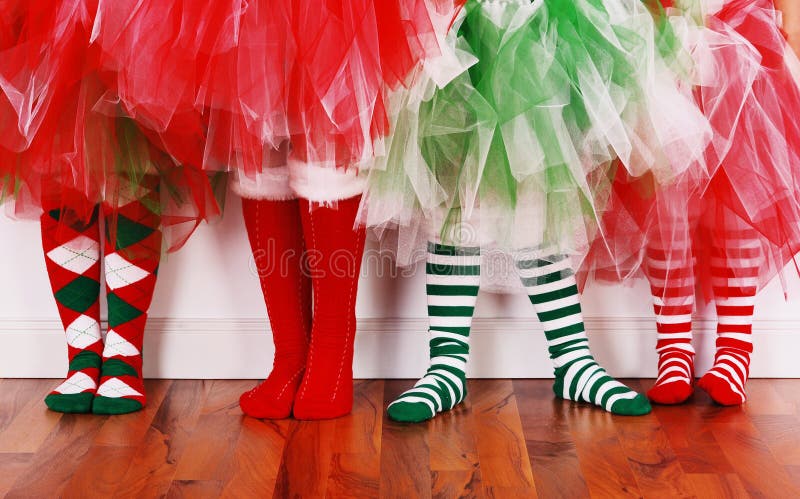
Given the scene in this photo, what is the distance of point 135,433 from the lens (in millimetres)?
1609

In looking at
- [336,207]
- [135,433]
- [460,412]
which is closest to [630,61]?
[336,207]

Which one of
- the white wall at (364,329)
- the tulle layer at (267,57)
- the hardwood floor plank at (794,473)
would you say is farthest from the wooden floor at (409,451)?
the tulle layer at (267,57)

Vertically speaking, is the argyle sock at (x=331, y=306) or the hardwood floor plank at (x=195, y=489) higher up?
the argyle sock at (x=331, y=306)

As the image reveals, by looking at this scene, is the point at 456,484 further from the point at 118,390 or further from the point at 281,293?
the point at 118,390

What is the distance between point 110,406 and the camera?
1.69 metres

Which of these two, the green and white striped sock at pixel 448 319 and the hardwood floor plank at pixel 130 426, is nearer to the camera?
the hardwood floor plank at pixel 130 426

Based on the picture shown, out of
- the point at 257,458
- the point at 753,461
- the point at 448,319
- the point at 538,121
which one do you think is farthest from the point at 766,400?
the point at 257,458

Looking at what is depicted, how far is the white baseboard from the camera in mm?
1906

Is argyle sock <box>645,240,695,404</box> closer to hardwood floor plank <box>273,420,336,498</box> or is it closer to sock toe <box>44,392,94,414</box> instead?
hardwood floor plank <box>273,420,336,498</box>

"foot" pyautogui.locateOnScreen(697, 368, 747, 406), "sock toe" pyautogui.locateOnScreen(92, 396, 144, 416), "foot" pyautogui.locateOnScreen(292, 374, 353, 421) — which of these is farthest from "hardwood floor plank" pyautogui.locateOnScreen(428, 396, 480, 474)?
"sock toe" pyautogui.locateOnScreen(92, 396, 144, 416)

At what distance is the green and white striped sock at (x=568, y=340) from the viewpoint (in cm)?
169

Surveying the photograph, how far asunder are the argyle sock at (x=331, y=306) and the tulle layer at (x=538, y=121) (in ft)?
0.21

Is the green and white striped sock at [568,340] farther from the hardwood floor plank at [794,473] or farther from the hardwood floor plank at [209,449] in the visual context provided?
the hardwood floor plank at [209,449]

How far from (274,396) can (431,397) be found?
0.26m
